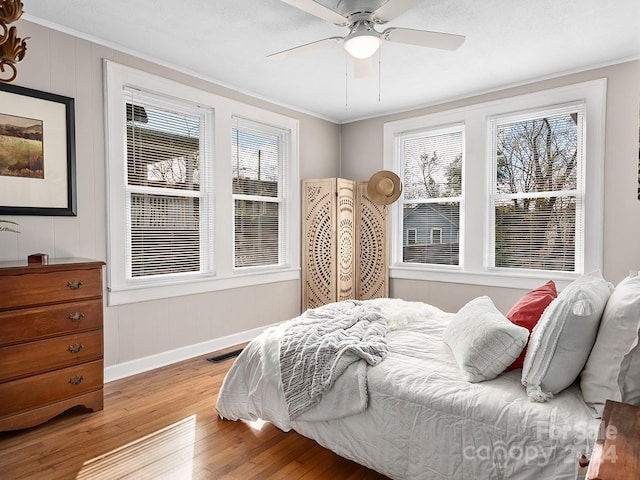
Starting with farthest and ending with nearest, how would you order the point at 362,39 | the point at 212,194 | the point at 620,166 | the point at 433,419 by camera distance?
the point at 212,194, the point at 620,166, the point at 362,39, the point at 433,419

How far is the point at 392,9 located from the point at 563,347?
193 cm

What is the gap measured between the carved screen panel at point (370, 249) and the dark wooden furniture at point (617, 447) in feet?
12.3

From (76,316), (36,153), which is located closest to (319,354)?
(76,316)

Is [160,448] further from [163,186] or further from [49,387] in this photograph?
[163,186]

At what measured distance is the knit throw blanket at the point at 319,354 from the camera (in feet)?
6.62

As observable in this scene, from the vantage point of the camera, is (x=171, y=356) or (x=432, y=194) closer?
(x=171, y=356)

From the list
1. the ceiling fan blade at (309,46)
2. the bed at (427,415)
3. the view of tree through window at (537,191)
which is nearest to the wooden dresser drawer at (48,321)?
the bed at (427,415)

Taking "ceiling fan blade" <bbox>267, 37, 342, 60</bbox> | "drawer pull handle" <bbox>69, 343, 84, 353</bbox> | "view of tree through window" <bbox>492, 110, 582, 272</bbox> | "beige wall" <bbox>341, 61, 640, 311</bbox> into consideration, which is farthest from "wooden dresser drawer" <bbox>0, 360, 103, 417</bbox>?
"beige wall" <bbox>341, 61, 640, 311</bbox>

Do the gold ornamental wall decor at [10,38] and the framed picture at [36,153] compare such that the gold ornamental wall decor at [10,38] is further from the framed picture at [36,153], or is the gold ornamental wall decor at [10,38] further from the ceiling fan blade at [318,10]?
the framed picture at [36,153]

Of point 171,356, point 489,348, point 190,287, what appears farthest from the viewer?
point 190,287

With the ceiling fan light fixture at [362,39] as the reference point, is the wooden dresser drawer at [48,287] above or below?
below

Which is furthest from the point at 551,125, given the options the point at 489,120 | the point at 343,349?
the point at 343,349

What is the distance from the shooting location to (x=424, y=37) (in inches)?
97.0

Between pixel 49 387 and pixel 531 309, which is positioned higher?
pixel 531 309
